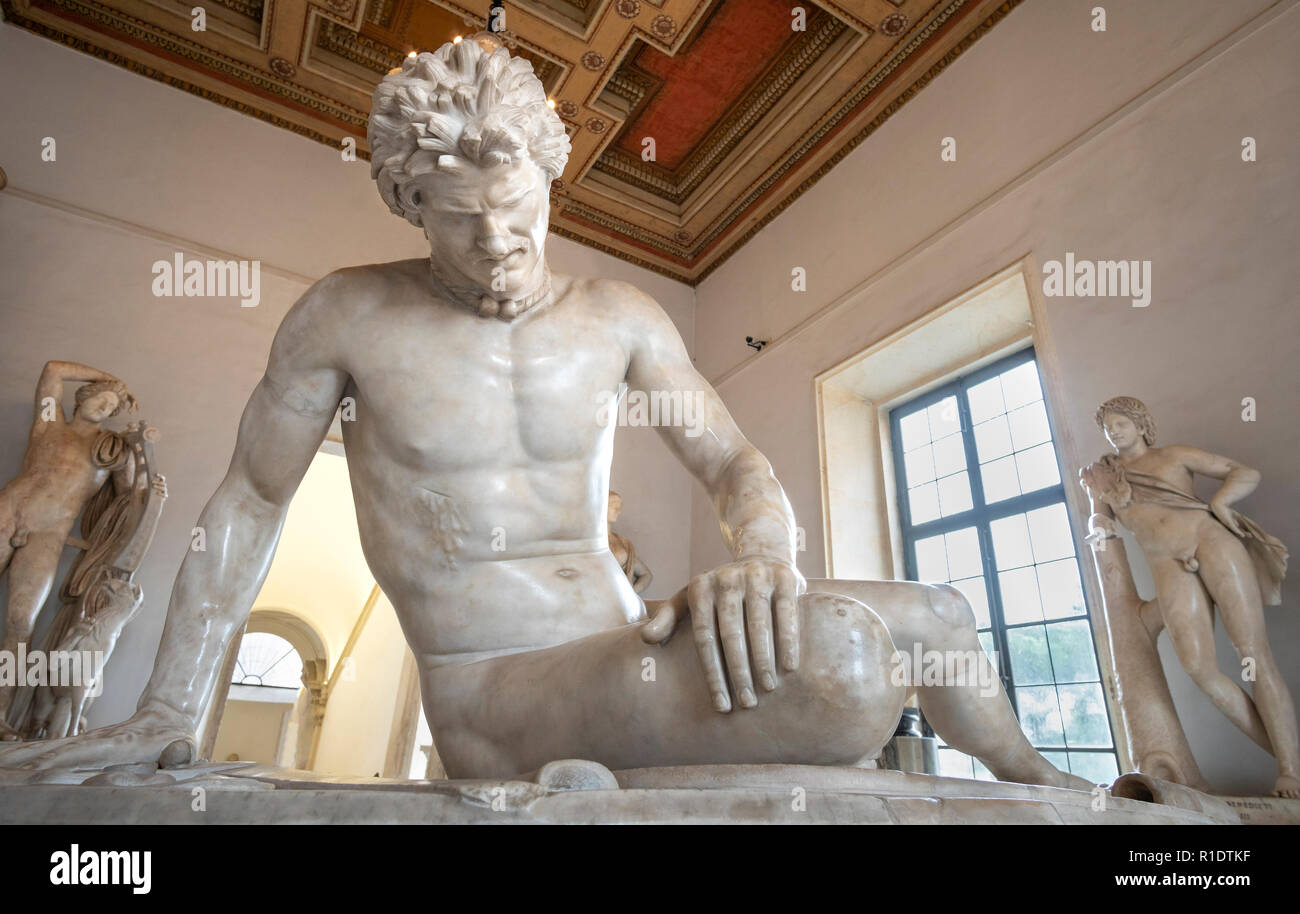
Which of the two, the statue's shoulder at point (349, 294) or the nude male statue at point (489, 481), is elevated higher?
the statue's shoulder at point (349, 294)

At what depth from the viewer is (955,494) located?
664 centimetres

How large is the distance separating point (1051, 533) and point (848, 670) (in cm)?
552

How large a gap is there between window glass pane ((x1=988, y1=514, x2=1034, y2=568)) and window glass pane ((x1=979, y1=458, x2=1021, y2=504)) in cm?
19

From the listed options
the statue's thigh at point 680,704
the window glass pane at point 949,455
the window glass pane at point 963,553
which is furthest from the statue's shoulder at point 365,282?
the window glass pane at point 949,455

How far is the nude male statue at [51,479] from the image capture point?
4.91 m

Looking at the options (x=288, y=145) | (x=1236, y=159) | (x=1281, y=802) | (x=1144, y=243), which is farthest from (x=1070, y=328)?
(x=288, y=145)

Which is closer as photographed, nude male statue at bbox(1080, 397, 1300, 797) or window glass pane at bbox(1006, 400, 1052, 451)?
nude male statue at bbox(1080, 397, 1300, 797)

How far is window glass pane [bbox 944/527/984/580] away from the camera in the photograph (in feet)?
20.6

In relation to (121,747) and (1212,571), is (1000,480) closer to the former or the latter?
(1212,571)

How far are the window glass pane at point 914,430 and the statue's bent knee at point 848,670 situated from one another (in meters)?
6.50

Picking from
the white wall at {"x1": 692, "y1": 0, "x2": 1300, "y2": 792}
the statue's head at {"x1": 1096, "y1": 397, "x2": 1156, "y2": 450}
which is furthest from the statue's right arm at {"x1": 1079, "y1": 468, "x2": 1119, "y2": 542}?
the white wall at {"x1": 692, "y1": 0, "x2": 1300, "y2": 792}

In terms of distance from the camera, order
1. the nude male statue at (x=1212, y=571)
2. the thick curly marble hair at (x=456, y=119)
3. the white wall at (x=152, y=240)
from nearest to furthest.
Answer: the thick curly marble hair at (x=456, y=119) → the nude male statue at (x=1212, y=571) → the white wall at (x=152, y=240)

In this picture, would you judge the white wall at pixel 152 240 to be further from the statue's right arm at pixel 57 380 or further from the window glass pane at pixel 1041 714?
the window glass pane at pixel 1041 714

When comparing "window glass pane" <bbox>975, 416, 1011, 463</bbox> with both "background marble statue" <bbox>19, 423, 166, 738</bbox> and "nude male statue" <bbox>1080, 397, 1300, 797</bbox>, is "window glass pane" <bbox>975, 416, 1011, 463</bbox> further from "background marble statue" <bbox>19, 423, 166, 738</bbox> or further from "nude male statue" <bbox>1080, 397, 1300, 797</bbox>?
"background marble statue" <bbox>19, 423, 166, 738</bbox>
